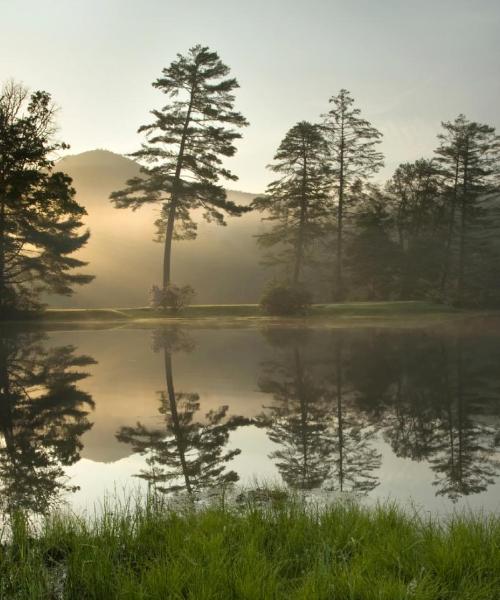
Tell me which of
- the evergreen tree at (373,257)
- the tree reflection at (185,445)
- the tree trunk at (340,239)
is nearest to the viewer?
the tree reflection at (185,445)

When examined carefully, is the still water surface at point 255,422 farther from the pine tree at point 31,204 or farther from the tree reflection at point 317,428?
the pine tree at point 31,204

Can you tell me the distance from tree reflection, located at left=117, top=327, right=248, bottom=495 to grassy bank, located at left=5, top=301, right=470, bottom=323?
23.2m

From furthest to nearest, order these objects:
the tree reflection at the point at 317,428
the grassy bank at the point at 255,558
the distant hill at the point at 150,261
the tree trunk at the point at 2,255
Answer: the distant hill at the point at 150,261 < the tree trunk at the point at 2,255 < the tree reflection at the point at 317,428 < the grassy bank at the point at 255,558

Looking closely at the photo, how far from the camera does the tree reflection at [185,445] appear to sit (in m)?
7.01

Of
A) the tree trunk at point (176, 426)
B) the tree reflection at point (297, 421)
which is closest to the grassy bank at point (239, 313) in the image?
the tree reflection at point (297, 421)

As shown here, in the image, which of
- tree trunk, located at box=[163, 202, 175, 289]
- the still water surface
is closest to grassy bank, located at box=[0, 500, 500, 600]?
the still water surface

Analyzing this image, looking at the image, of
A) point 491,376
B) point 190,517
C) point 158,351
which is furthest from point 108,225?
point 190,517

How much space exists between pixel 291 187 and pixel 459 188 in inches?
623

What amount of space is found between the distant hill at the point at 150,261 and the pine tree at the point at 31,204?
18187 millimetres

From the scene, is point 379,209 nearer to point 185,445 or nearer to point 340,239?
point 340,239

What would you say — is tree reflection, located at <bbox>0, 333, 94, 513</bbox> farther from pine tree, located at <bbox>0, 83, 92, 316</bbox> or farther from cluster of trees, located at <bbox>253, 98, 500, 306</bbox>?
cluster of trees, located at <bbox>253, 98, 500, 306</bbox>

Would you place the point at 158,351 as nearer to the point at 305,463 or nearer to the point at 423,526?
the point at 305,463

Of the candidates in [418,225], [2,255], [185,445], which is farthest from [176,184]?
[185,445]

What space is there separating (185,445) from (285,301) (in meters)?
27.5
